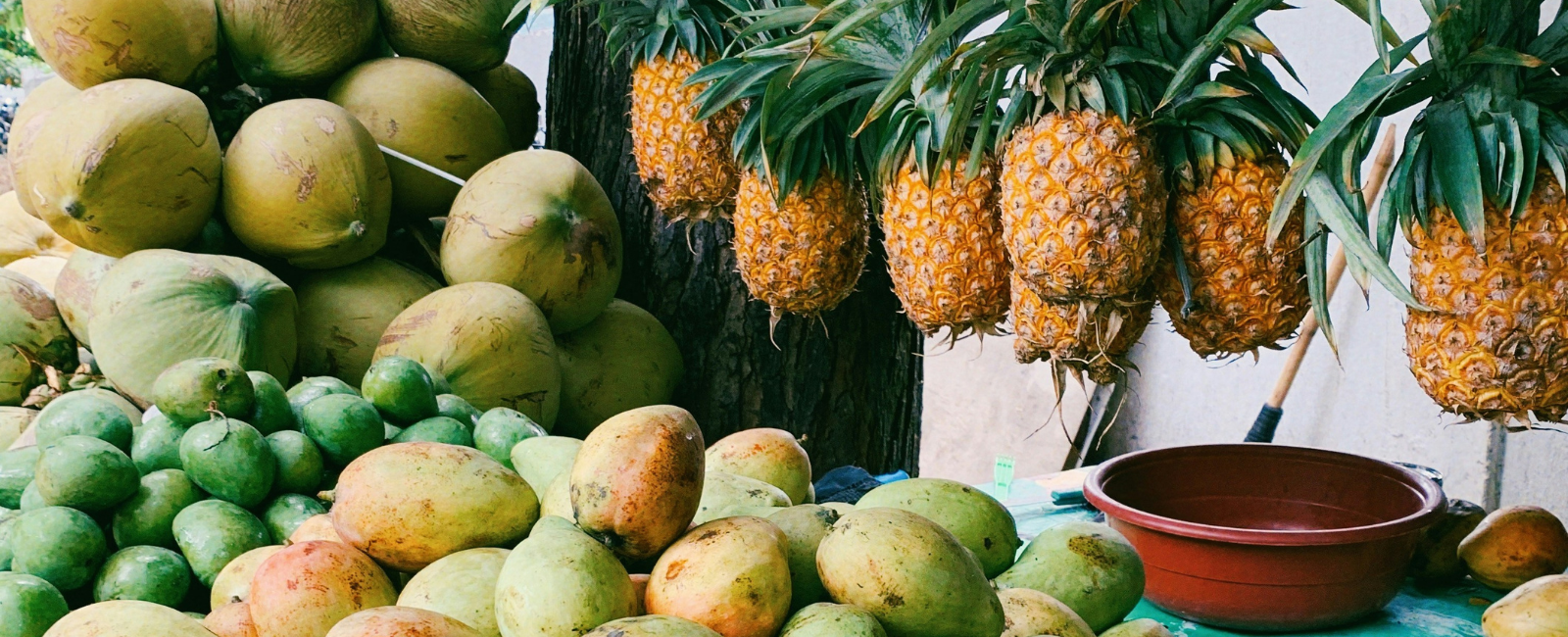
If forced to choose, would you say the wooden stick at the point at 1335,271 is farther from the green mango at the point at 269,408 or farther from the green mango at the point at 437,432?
the green mango at the point at 269,408

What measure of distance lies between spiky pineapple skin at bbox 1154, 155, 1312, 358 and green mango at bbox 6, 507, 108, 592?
1.67 m

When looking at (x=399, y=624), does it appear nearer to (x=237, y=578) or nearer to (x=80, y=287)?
(x=237, y=578)

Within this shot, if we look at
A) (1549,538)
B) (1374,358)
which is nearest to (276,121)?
(1549,538)

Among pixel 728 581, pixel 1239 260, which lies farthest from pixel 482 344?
pixel 1239 260

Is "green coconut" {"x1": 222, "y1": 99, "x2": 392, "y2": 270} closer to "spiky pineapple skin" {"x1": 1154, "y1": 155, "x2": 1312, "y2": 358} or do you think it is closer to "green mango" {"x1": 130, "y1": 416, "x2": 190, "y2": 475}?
"green mango" {"x1": 130, "y1": 416, "x2": 190, "y2": 475}

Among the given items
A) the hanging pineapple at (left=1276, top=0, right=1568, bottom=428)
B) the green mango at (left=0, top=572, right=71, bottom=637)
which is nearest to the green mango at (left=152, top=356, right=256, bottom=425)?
the green mango at (left=0, top=572, right=71, bottom=637)

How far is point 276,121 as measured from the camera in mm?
2371

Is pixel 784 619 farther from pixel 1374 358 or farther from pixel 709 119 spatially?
pixel 1374 358

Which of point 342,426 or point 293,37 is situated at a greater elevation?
point 293,37

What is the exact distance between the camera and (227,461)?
1523mm

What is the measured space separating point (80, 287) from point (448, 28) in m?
1.07

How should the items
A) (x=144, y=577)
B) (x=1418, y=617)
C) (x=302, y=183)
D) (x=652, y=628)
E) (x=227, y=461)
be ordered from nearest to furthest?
(x=652, y=628) → (x=144, y=577) → (x=227, y=461) → (x=1418, y=617) → (x=302, y=183)

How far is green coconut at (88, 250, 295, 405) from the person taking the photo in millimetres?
2123

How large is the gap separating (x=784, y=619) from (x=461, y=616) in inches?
13.0
